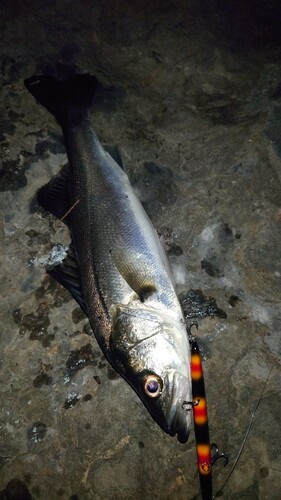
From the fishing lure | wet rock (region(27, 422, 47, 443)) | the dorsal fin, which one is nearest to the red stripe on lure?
the fishing lure

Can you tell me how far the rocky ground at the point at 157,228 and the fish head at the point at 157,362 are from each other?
1.35 feet

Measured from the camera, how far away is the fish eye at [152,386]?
2.64 meters

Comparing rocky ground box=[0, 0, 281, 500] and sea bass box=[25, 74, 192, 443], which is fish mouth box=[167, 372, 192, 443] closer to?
sea bass box=[25, 74, 192, 443]

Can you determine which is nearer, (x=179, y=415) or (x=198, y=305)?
(x=179, y=415)

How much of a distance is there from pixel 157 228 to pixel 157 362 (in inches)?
54.0

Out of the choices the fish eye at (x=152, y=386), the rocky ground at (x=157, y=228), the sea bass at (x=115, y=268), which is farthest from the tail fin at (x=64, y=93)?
the fish eye at (x=152, y=386)

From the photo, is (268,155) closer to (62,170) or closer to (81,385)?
(62,170)

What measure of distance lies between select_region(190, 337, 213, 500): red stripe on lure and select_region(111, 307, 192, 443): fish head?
10cm

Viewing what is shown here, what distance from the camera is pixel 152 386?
2.65 meters

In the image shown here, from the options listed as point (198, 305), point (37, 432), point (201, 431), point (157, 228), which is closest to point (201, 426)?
point (201, 431)

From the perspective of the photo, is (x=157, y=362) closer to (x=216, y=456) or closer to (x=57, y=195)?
(x=216, y=456)

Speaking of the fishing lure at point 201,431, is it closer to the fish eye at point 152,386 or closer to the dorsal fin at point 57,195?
the fish eye at point 152,386

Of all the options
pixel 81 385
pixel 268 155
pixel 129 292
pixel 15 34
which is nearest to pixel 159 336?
pixel 129 292

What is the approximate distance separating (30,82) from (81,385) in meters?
2.96
